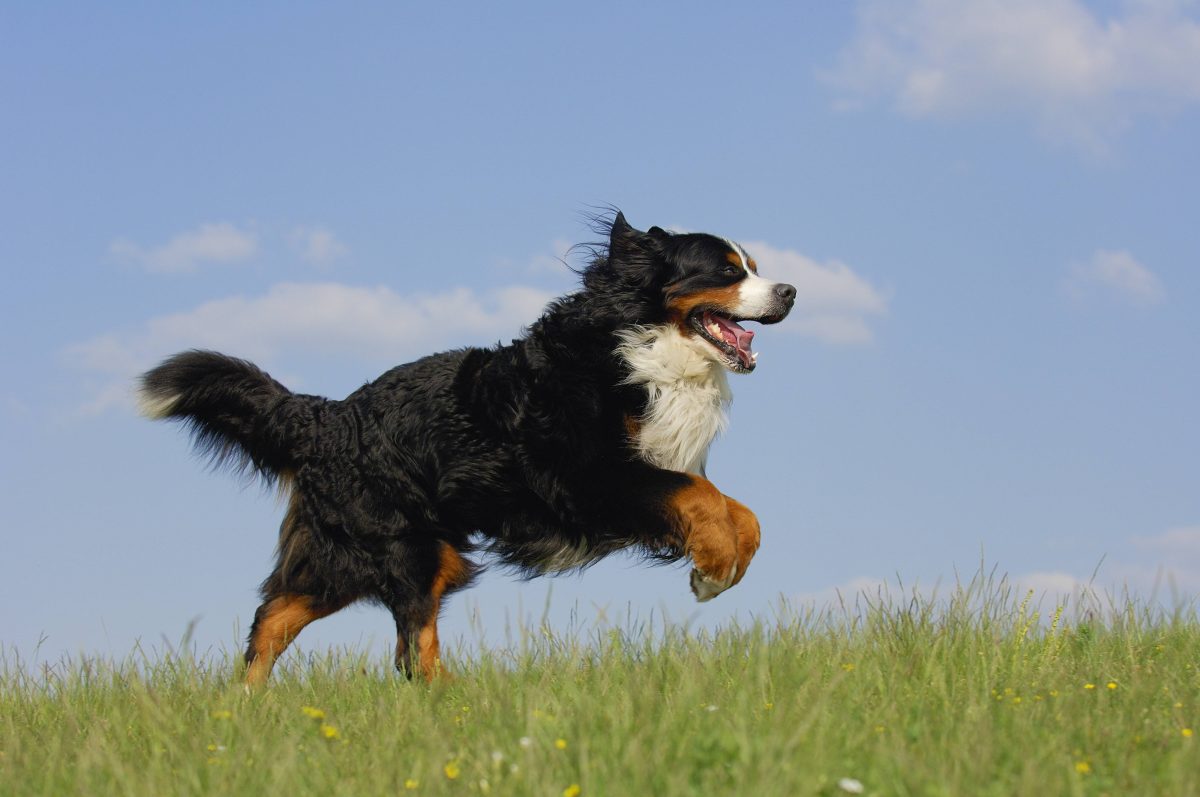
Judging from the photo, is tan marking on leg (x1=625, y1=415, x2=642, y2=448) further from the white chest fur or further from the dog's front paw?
the dog's front paw

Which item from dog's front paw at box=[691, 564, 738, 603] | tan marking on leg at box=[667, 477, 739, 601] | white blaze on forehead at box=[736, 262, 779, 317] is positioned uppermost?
white blaze on forehead at box=[736, 262, 779, 317]

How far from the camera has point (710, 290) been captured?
18.8ft

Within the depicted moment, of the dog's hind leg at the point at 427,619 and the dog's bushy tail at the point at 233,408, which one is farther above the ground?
the dog's bushy tail at the point at 233,408

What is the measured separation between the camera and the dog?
218 inches

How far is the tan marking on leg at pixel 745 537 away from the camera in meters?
5.43

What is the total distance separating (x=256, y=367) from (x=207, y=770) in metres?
3.05

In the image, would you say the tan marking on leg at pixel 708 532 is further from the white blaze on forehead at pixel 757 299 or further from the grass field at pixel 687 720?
the white blaze on forehead at pixel 757 299

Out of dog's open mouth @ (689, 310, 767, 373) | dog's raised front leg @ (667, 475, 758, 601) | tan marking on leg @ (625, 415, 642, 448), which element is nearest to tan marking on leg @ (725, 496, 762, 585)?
dog's raised front leg @ (667, 475, 758, 601)

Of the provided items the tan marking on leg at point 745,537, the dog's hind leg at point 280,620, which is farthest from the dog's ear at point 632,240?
the dog's hind leg at point 280,620

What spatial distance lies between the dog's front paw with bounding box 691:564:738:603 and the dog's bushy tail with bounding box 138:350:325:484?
6.90 ft

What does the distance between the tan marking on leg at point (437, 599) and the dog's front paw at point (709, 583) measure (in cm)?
→ 113

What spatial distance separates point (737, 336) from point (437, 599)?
1.93m

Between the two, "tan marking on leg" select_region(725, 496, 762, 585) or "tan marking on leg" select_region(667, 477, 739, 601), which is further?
"tan marking on leg" select_region(725, 496, 762, 585)

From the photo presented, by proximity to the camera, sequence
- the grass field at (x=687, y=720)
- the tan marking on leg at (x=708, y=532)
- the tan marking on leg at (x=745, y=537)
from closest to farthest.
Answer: the grass field at (x=687, y=720)
the tan marking on leg at (x=708, y=532)
the tan marking on leg at (x=745, y=537)
